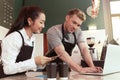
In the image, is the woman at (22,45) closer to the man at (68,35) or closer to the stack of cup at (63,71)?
the stack of cup at (63,71)

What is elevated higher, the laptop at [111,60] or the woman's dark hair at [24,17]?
the woman's dark hair at [24,17]

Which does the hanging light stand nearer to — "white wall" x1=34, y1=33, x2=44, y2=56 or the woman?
"white wall" x1=34, y1=33, x2=44, y2=56

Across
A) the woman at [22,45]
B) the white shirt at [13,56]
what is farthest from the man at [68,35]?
the white shirt at [13,56]

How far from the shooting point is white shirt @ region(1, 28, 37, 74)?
1241 millimetres

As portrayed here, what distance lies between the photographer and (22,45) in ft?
4.52

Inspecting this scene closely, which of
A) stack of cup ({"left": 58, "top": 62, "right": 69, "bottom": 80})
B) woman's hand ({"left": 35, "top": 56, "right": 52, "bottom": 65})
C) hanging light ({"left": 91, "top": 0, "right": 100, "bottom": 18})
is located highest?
hanging light ({"left": 91, "top": 0, "right": 100, "bottom": 18})

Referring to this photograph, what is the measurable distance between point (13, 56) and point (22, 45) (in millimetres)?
122

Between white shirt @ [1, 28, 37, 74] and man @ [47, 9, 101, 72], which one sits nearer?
white shirt @ [1, 28, 37, 74]

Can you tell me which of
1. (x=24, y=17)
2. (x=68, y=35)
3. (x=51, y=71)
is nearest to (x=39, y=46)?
(x=68, y=35)

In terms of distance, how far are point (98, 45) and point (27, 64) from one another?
2.39m

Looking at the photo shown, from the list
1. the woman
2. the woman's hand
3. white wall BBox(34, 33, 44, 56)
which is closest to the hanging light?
white wall BBox(34, 33, 44, 56)

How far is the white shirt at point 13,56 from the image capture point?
1241 mm

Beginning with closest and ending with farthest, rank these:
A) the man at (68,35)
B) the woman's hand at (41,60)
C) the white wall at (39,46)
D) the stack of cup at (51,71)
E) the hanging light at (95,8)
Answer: the stack of cup at (51,71)
the woman's hand at (41,60)
the man at (68,35)
the hanging light at (95,8)
the white wall at (39,46)

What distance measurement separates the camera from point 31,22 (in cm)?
147
